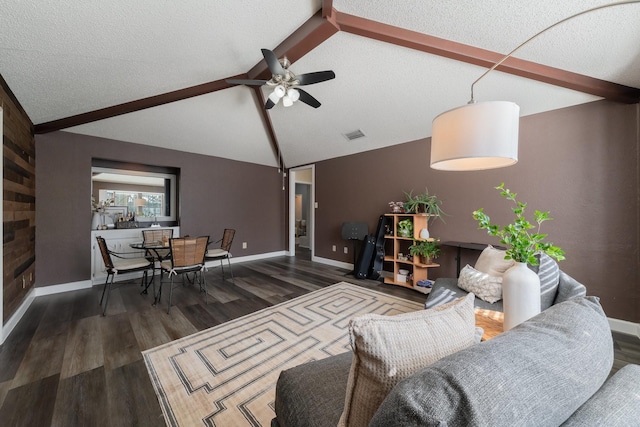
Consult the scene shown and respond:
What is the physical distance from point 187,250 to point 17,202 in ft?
→ 5.82

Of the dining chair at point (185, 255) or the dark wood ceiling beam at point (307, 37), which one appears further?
the dining chair at point (185, 255)

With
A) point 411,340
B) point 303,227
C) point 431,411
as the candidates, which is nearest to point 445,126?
point 411,340

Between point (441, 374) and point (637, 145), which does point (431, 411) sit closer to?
point (441, 374)

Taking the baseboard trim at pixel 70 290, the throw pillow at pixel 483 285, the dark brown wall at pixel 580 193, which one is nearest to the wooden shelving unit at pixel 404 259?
the dark brown wall at pixel 580 193

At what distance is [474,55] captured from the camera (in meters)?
2.23

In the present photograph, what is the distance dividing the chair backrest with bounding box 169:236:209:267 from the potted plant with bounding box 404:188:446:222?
305 centimetres

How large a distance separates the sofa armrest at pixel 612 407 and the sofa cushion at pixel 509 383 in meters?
0.01

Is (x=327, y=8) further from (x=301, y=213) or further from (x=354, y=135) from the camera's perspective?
(x=301, y=213)

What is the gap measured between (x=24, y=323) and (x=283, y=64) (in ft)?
12.7

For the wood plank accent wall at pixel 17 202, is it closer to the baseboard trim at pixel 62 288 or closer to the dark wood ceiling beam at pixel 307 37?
the baseboard trim at pixel 62 288

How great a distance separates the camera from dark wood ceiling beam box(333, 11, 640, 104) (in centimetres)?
219

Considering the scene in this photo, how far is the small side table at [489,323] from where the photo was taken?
1.33 m

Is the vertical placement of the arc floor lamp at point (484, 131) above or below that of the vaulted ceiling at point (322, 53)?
below

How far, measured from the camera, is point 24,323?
2.45 meters
